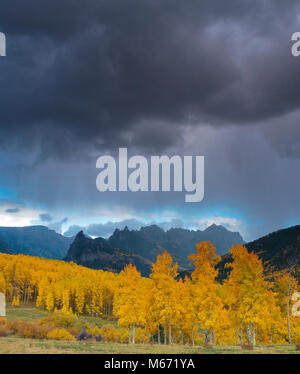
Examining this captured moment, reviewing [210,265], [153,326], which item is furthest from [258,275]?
[153,326]

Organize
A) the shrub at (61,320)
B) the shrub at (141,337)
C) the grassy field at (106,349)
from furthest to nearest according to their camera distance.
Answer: the shrub at (61,320) < the shrub at (141,337) < the grassy field at (106,349)

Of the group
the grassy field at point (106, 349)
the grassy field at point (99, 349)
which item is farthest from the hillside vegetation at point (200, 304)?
the grassy field at point (99, 349)

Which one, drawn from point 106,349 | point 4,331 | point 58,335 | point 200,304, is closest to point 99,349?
point 106,349

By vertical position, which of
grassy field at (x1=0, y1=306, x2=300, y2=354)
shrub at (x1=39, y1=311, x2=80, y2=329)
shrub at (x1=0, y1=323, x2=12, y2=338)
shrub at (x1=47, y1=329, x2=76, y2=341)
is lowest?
shrub at (x1=39, y1=311, x2=80, y2=329)

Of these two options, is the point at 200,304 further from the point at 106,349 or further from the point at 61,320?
the point at 61,320

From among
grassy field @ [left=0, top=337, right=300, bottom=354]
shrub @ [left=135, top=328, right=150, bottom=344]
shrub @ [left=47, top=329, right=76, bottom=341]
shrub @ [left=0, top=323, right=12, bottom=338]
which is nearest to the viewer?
grassy field @ [left=0, top=337, right=300, bottom=354]

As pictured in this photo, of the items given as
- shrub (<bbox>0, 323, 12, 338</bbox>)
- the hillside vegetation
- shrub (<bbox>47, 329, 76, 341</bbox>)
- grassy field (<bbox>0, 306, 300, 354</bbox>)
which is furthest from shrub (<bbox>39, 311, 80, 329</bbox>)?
grassy field (<bbox>0, 306, 300, 354</bbox>)

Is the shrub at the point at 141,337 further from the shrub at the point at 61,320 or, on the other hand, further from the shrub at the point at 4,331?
the shrub at the point at 4,331

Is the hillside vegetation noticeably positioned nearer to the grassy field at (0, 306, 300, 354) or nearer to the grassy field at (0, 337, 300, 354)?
the grassy field at (0, 306, 300, 354)

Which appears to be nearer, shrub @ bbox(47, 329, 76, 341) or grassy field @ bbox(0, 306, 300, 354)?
grassy field @ bbox(0, 306, 300, 354)
